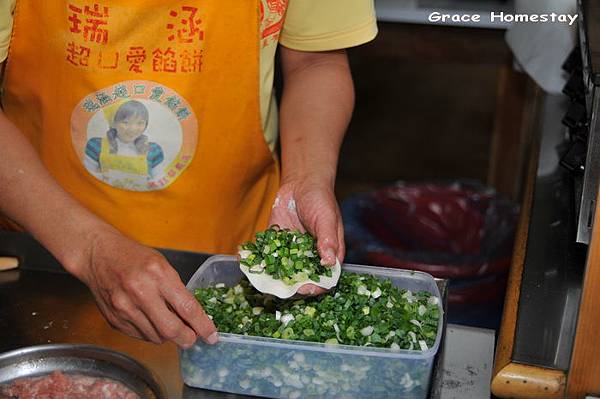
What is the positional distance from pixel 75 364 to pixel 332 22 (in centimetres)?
84

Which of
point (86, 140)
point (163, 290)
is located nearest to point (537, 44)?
point (86, 140)

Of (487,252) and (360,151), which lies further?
(360,151)

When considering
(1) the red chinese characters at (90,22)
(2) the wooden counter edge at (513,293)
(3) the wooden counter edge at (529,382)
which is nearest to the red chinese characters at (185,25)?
(1) the red chinese characters at (90,22)

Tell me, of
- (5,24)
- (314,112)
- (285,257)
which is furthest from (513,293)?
(5,24)

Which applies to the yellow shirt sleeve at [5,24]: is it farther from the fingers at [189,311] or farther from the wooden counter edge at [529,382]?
the wooden counter edge at [529,382]

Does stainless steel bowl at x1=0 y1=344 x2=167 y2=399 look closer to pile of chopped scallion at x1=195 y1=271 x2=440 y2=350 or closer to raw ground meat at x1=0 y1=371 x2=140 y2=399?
raw ground meat at x1=0 y1=371 x2=140 y2=399

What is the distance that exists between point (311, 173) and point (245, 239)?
38 cm

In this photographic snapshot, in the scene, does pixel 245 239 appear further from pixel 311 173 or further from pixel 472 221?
pixel 472 221

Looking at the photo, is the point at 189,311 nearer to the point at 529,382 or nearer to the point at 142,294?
the point at 142,294

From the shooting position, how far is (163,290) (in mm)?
1237

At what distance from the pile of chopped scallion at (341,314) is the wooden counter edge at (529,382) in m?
0.11

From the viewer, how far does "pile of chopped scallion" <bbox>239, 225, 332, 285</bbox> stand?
53.4 inches

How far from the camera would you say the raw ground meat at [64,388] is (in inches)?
51.7

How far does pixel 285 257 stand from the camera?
Result: 138 cm
